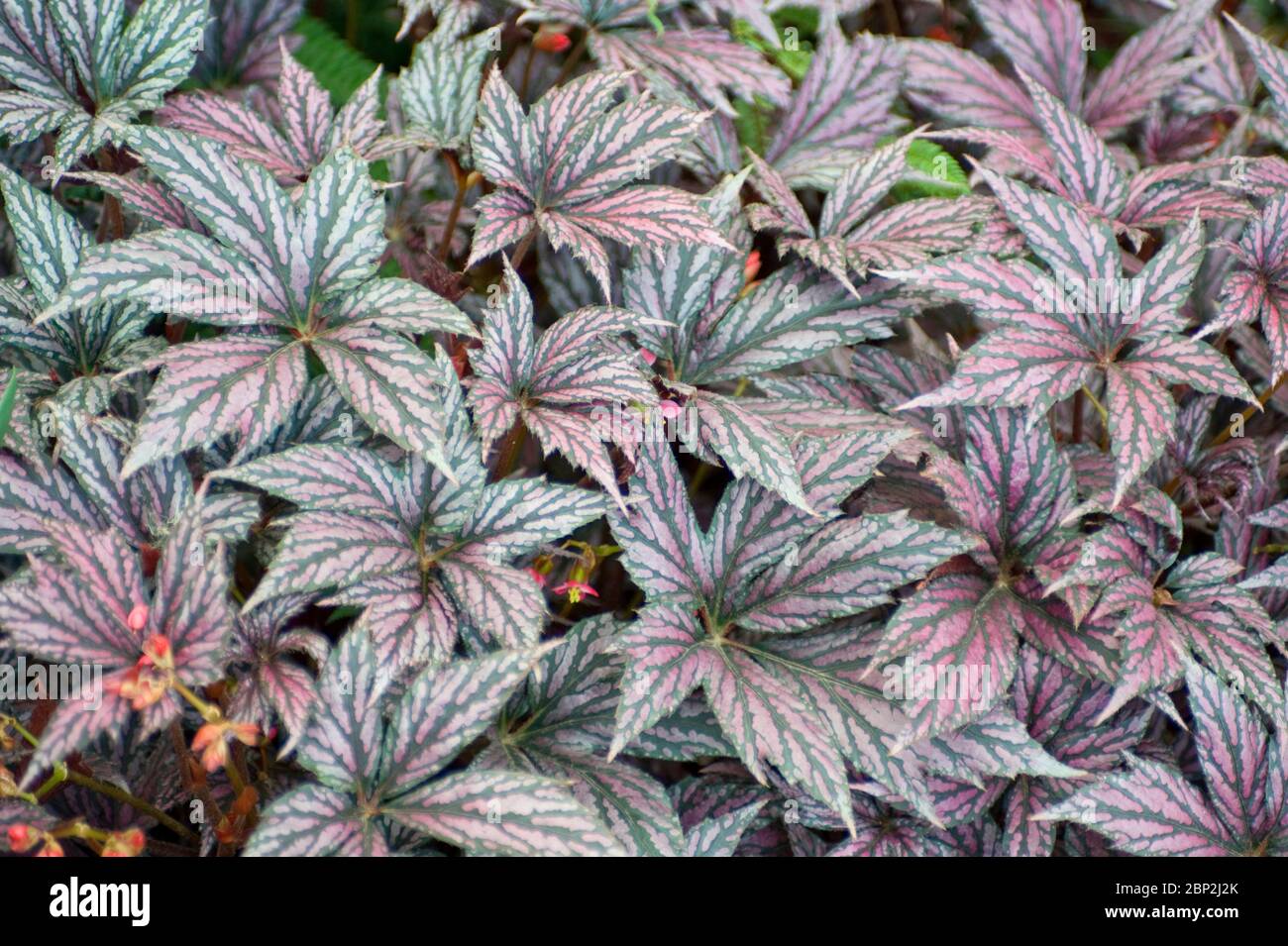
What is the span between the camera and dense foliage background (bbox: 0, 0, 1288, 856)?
125 centimetres

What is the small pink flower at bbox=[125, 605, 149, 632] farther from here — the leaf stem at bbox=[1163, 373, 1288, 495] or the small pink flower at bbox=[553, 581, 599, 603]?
the leaf stem at bbox=[1163, 373, 1288, 495]

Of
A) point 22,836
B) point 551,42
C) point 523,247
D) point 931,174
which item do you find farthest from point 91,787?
point 931,174

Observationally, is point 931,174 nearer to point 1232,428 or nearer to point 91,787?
point 1232,428

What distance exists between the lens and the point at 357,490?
1.34 meters

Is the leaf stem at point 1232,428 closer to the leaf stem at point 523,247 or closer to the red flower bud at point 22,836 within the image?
the leaf stem at point 523,247

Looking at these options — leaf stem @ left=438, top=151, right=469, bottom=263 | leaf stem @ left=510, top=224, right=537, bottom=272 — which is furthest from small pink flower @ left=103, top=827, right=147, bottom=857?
leaf stem @ left=438, top=151, right=469, bottom=263

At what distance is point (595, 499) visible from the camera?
1366mm

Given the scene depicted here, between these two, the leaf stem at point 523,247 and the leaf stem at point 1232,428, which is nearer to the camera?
the leaf stem at point 523,247

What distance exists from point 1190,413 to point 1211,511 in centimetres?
18

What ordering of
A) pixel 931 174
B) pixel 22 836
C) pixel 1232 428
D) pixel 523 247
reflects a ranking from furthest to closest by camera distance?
pixel 931 174, pixel 1232 428, pixel 523 247, pixel 22 836

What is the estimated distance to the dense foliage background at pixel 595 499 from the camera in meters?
1.25

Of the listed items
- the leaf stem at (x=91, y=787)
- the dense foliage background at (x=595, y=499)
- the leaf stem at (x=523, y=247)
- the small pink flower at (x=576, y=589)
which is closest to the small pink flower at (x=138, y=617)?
the dense foliage background at (x=595, y=499)

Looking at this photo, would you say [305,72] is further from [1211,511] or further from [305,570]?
[1211,511]
